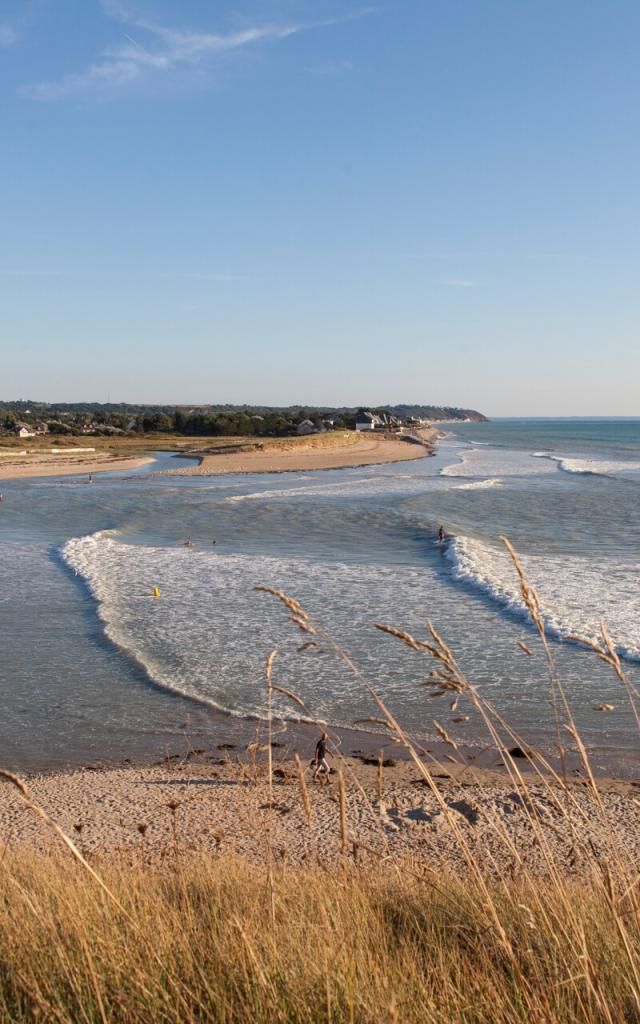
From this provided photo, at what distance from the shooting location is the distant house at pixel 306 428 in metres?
116

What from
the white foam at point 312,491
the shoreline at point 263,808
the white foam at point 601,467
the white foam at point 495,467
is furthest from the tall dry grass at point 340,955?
the white foam at point 601,467

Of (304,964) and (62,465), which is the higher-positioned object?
(304,964)

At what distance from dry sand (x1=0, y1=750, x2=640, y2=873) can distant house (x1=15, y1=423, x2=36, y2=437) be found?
98.3m

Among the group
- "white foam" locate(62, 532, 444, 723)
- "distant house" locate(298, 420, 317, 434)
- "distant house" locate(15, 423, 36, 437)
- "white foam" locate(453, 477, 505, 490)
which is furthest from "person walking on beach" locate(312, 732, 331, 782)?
"distant house" locate(298, 420, 317, 434)

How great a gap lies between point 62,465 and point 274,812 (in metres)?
64.2

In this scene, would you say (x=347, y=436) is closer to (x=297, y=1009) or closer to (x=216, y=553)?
(x=216, y=553)

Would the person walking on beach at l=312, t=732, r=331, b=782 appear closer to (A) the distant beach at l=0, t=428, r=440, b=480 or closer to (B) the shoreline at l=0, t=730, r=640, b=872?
(B) the shoreline at l=0, t=730, r=640, b=872

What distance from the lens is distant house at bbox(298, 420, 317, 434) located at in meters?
116

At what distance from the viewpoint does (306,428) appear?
118 meters

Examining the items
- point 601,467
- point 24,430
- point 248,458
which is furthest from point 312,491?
point 24,430

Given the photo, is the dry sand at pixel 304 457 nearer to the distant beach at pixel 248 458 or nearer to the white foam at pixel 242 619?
the distant beach at pixel 248 458

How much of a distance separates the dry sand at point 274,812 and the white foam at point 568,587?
5393 millimetres

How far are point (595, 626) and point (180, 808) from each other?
9.29 m

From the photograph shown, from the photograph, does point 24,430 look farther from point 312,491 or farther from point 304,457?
point 312,491
